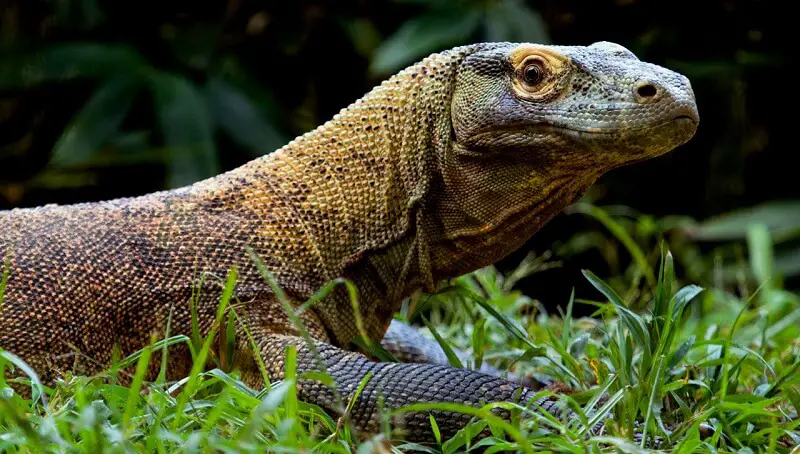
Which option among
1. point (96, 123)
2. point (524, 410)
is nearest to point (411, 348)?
point (524, 410)

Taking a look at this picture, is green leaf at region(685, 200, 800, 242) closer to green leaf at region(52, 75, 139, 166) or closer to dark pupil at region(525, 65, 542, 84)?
green leaf at region(52, 75, 139, 166)

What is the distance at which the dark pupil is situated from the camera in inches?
135

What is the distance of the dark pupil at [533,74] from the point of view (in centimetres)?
342

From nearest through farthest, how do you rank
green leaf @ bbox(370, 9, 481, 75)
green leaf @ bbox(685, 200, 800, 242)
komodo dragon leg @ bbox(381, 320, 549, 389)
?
komodo dragon leg @ bbox(381, 320, 549, 389), green leaf @ bbox(370, 9, 481, 75), green leaf @ bbox(685, 200, 800, 242)

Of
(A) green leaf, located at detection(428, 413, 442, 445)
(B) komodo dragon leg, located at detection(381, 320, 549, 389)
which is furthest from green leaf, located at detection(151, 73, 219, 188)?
(A) green leaf, located at detection(428, 413, 442, 445)

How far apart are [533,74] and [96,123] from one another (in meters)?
4.80

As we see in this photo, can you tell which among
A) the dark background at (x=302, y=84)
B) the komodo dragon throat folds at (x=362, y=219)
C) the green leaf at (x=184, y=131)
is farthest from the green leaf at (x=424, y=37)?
the komodo dragon throat folds at (x=362, y=219)

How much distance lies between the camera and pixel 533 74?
3.43 metres

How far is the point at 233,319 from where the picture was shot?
319cm

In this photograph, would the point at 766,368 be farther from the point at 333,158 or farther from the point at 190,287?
the point at 190,287

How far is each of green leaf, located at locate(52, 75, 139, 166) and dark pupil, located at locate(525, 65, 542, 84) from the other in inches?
183

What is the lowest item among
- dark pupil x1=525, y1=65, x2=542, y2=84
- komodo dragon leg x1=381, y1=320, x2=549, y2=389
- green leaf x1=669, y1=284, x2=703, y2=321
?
komodo dragon leg x1=381, y1=320, x2=549, y2=389

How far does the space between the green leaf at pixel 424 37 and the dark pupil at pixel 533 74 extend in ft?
13.4

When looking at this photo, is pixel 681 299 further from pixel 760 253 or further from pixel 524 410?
pixel 760 253
